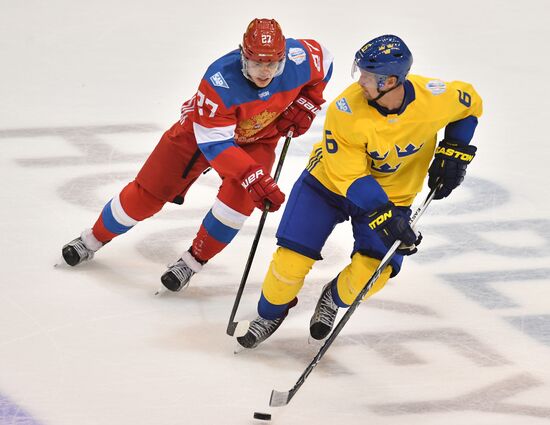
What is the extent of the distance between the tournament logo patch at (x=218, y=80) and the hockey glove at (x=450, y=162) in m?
0.81

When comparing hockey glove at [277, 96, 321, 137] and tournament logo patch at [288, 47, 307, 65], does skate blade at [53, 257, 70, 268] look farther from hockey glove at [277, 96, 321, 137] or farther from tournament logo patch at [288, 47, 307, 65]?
tournament logo patch at [288, 47, 307, 65]

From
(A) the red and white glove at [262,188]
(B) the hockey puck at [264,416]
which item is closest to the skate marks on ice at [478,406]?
(B) the hockey puck at [264,416]

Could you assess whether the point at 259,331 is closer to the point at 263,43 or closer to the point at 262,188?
the point at 262,188

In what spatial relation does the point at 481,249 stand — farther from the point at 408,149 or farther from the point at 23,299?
the point at 23,299

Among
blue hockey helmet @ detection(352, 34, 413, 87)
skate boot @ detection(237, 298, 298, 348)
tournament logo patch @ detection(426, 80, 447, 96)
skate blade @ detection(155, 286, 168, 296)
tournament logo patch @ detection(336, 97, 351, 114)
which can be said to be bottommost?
skate blade @ detection(155, 286, 168, 296)

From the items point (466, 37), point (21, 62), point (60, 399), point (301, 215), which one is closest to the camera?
point (60, 399)

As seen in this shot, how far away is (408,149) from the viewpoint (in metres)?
4.13

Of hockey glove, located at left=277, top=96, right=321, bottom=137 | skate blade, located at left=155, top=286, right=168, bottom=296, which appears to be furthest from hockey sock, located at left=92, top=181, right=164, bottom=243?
hockey glove, located at left=277, top=96, right=321, bottom=137

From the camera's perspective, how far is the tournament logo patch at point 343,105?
13.2 feet

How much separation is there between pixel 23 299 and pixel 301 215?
1188mm

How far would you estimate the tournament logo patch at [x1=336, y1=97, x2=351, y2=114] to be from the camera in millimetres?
4027

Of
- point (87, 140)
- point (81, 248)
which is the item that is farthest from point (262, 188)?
point (87, 140)

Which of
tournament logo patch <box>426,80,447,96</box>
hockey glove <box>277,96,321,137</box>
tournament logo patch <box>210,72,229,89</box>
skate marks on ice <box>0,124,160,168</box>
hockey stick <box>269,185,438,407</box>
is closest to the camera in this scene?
hockey stick <box>269,185,438,407</box>

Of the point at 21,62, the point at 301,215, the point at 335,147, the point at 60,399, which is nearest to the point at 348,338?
the point at 301,215
